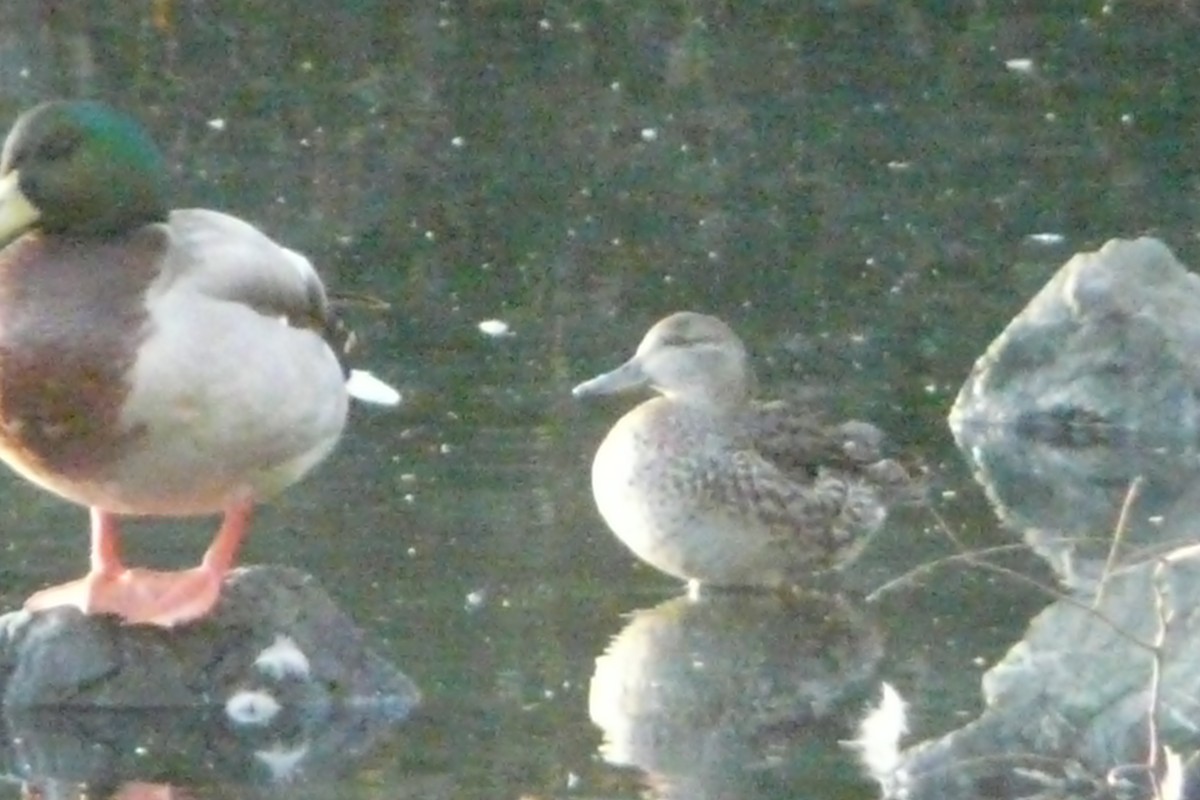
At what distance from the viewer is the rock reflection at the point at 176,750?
199 inches

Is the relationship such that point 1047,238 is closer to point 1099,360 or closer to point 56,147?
Result: point 1099,360

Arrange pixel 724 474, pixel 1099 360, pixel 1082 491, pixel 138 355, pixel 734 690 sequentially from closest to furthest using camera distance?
pixel 138 355 < pixel 734 690 < pixel 724 474 < pixel 1082 491 < pixel 1099 360

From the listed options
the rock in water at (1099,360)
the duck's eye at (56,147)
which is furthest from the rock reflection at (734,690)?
the rock in water at (1099,360)

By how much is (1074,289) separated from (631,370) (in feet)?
5.44

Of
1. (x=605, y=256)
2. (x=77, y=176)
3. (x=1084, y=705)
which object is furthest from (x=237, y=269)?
(x=605, y=256)

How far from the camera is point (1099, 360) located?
8031 mm

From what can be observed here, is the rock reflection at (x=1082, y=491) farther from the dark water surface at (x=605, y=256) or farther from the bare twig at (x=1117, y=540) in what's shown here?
the bare twig at (x=1117, y=540)

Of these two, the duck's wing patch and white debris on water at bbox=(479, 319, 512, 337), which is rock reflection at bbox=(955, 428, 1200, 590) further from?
the duck's wing patch

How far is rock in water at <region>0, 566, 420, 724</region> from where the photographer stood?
543 cm

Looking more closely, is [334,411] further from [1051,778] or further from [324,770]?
[1051,778]

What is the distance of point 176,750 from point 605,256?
451cm

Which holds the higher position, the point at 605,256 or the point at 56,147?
the point at 56,147

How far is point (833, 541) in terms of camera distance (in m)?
6.56

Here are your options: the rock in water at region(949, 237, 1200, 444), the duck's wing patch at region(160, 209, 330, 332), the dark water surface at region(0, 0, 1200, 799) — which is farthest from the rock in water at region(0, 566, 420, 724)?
the rock in water at region(949, 237, 1200, 444)
